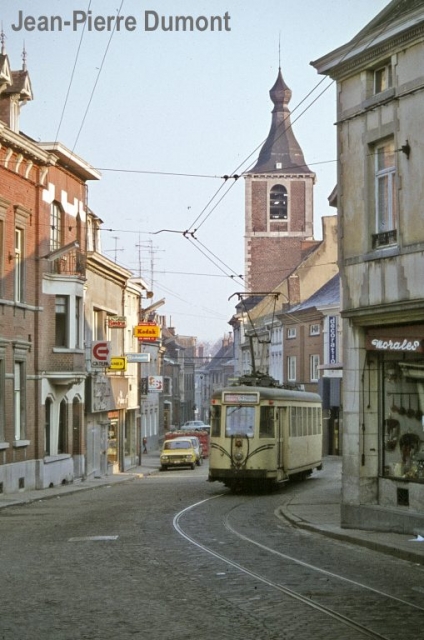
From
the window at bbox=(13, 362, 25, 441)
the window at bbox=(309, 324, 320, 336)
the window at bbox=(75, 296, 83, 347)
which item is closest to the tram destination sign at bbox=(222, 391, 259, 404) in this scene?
the window at bbox=(13, 362, 25, 441)

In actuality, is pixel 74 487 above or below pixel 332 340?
below

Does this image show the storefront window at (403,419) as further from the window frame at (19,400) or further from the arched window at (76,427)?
the arched window at (76,427)

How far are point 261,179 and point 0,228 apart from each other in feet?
226

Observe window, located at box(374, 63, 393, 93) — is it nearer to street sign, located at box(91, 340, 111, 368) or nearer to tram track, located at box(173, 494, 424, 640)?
tram track, located at box(173, 494, 424, 640)

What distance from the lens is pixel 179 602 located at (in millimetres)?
12656

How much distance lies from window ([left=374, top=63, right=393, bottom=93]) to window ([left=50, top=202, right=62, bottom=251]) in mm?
21509

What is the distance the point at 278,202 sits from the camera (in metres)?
102

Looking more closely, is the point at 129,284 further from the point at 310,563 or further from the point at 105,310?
the point at 310,563

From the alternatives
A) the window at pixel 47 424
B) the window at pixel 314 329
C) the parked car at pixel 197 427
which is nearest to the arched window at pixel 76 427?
the window at pixel 47 424

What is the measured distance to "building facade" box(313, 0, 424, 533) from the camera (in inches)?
776

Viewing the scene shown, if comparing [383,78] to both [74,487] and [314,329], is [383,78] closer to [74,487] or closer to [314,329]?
[74,487]

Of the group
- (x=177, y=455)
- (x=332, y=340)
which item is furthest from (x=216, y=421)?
(x=332, y=340)

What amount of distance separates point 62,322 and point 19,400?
4901 mm

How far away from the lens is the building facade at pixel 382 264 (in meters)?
19.7
